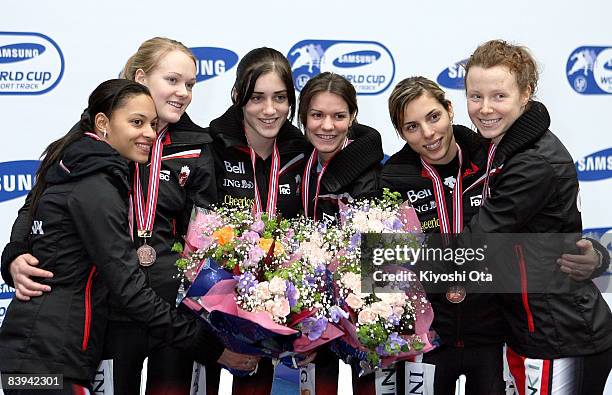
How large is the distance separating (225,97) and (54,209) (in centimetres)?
176

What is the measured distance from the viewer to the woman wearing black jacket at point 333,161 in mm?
2682

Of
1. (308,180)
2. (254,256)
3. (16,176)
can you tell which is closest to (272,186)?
(308,180)

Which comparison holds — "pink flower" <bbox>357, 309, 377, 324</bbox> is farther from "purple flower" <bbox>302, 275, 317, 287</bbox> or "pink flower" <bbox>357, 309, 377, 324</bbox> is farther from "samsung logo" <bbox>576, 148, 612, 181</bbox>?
"samsung logo" <bbox>576, 148, 612, 181</bbox>

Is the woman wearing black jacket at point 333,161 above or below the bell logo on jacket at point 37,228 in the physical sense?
above

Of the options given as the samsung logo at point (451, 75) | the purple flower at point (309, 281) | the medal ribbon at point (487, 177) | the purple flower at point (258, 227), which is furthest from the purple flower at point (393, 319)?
the samsung logo at point (451, 75)

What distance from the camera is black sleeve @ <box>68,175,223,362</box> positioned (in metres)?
2.08

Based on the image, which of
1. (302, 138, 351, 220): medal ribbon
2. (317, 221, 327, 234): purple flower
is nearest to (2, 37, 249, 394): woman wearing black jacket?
(302, 138, 351, 220): medal ribbon

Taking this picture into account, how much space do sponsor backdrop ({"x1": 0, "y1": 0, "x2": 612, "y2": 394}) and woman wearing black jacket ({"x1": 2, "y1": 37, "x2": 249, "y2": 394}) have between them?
92 centimetres

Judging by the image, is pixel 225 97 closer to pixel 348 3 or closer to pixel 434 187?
pixel 348 3

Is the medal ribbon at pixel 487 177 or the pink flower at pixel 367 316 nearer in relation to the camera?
the pink flower at pixel 367 316

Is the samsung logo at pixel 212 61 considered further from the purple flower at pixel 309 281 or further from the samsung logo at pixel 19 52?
the purple flower at pixel 309 281

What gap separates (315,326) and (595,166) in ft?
8.80

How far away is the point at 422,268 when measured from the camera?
2.35m

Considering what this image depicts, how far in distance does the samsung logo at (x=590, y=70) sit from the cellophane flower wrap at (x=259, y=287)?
2521mm
